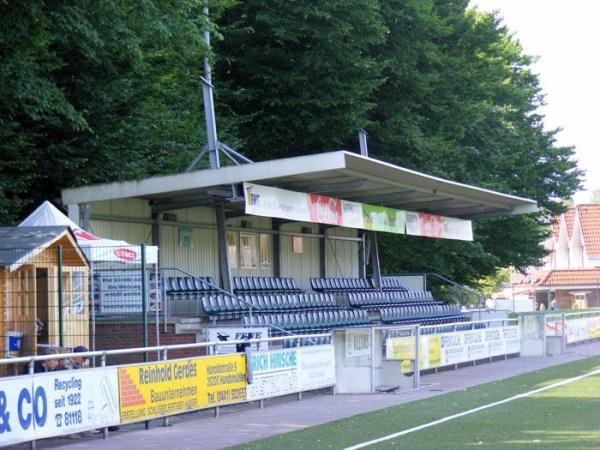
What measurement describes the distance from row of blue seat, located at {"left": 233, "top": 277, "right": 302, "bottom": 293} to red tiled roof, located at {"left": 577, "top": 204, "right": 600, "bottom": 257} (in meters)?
56.1

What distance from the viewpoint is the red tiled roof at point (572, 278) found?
7775 cm

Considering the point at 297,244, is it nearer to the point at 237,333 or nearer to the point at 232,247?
the point at 232,247

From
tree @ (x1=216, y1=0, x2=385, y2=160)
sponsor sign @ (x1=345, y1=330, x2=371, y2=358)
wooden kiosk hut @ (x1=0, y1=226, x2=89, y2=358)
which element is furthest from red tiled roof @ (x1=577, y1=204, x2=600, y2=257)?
wooden kiosk hut @ (x1=0, y1=226, x2=89, y2=358)

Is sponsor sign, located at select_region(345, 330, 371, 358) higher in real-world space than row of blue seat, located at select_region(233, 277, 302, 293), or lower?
lower

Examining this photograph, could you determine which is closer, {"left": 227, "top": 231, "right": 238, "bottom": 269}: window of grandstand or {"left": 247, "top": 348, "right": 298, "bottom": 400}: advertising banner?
{"left": 247, "top": 348, "right": 298, "bottom": 400}: advertising banner

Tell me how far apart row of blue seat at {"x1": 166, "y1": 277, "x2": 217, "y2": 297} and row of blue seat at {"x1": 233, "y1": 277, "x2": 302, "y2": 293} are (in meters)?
2.18

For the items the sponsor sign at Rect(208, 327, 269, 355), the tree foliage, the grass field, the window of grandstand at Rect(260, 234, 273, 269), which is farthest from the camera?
the window of grandstand at Rect(260, 234, 273, 269)

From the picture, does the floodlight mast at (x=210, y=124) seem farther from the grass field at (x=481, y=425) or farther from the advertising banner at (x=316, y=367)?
the grass field at (x=481, y=425)

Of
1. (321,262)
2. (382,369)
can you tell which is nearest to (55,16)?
(382,369)

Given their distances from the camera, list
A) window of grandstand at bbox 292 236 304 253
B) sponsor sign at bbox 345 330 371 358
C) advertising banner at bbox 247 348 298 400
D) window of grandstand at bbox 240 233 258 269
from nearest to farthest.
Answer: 1. advertising banner at bbox 247 348 298 400
2. sponsor sign at bbox 345 330 371 358
3. window of grandstand at bbox 240 233 258 269
4. window of grandstand at bbox 292 236 304 253

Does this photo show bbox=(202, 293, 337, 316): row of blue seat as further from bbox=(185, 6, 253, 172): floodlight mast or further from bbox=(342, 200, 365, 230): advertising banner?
bbox=(185, 6, 253, 172): floodlight mast

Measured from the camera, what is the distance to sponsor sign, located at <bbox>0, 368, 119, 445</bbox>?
1343 centimetres

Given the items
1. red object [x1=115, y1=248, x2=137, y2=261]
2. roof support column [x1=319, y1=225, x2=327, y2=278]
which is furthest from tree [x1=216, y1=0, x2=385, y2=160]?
red object [x1=115, y1=248, x2=137, y2=261]

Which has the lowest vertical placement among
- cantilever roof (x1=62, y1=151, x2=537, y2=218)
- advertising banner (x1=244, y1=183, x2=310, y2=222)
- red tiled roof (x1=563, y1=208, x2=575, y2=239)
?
advertising banner (x1=244, y1=183, x2=310, y2=222)
